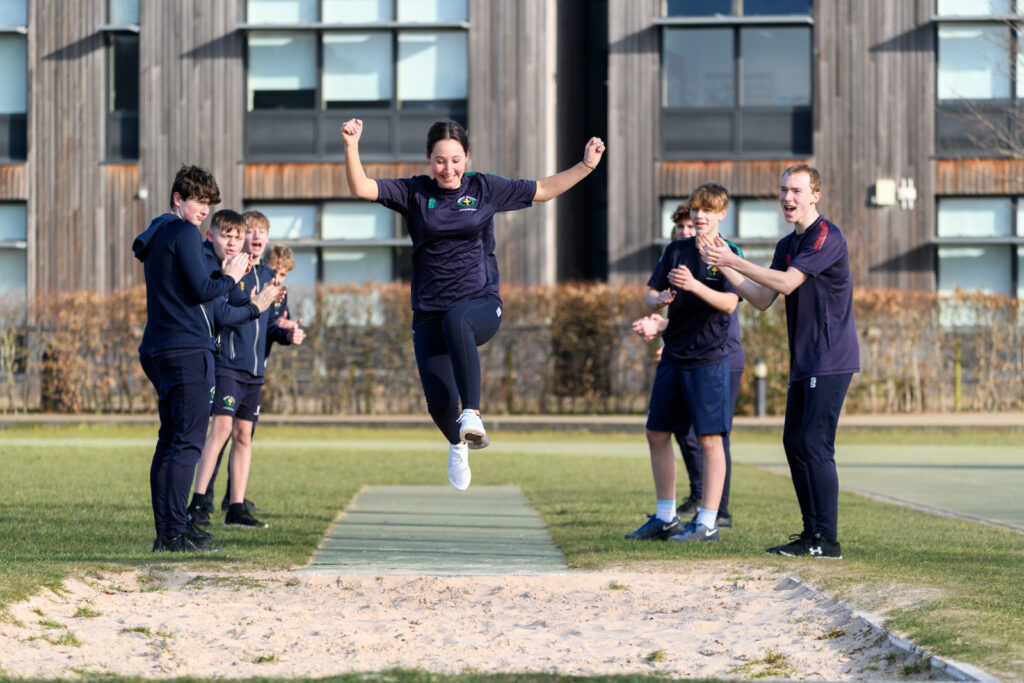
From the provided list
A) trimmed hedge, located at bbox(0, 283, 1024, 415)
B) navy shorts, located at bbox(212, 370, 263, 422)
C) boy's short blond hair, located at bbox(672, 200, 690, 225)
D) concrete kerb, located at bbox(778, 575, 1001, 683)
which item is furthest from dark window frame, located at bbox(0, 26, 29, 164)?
concrete kerb, located at bbox(778, 575, 1001, 683)

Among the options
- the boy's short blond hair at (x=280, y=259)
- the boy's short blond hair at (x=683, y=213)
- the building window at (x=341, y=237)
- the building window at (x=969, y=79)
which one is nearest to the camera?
the boy's short blond hair at (x=683, y=213)

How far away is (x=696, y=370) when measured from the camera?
28.6ft

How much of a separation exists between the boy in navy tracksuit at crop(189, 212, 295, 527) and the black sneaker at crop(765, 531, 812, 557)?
12.3ft

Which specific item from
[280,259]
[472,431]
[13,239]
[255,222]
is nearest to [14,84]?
[13,239]

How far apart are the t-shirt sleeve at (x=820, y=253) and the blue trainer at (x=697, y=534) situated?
6.25ft

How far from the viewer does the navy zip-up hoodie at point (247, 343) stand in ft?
30.6

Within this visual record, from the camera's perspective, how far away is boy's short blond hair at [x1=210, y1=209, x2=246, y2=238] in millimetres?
8859

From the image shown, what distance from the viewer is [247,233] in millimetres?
9375

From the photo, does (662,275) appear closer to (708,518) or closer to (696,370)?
(696,370)

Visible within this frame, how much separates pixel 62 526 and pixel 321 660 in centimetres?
438

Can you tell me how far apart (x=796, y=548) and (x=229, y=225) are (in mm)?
4272

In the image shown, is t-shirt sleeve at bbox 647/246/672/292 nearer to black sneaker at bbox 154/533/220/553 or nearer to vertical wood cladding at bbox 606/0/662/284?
black sneaker at bbox 154/533/220/553

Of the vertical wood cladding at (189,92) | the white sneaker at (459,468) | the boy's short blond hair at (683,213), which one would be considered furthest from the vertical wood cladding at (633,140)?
the white sneaker at (459,468)

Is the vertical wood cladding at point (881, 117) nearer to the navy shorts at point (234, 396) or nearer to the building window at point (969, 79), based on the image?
the building window at point (969, 79)
